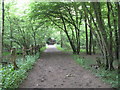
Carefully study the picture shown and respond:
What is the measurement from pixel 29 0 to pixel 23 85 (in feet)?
30.2

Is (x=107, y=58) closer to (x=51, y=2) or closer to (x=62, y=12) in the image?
(x=51, y=2)

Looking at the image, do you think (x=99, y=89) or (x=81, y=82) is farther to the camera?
(x=81, y=82)

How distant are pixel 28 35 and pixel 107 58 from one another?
33.4 ft

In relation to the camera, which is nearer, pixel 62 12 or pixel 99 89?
pixel 99 89

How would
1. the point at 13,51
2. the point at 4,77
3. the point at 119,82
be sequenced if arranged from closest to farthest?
the point at 4,77, the point at 119,82, the point at 13,51

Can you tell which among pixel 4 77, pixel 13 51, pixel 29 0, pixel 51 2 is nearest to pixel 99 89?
pixel 4 77

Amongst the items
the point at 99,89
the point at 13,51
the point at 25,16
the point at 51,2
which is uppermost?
the point at 51,2

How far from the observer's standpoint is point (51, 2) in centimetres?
1168

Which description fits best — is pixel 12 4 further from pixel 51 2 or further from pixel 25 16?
pixel 51 2

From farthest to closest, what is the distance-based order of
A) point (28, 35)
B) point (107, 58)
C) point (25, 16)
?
point (28, 35) < point (25, 16) < point (107, 58)

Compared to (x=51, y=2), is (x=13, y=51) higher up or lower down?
lower down

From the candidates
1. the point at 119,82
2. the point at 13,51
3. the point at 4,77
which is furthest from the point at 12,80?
the point at 119,82

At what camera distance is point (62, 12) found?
15.2m

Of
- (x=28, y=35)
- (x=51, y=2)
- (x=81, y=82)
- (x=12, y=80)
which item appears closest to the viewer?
(x=12, y=80)
